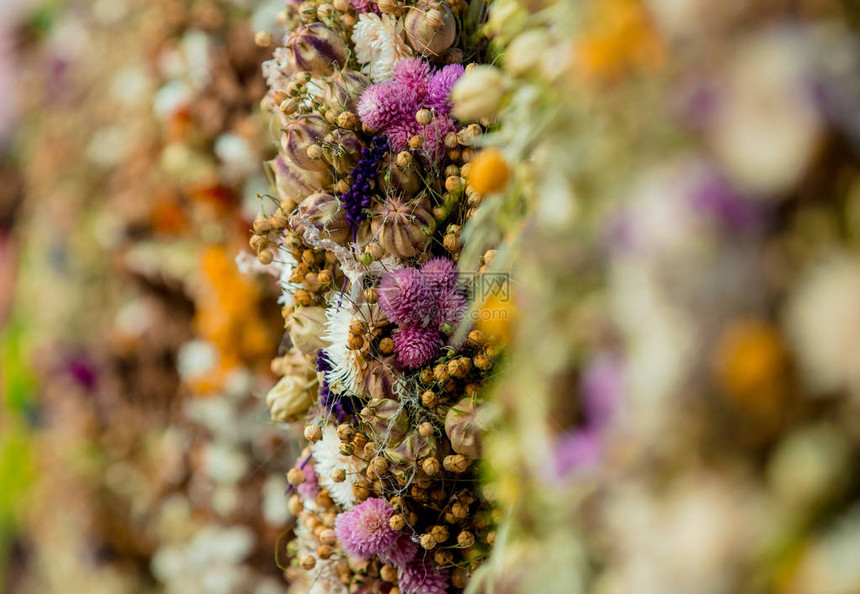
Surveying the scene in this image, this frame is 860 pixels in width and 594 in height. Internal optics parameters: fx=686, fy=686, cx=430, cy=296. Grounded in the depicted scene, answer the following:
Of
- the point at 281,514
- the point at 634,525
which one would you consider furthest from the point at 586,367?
the point at 281,514

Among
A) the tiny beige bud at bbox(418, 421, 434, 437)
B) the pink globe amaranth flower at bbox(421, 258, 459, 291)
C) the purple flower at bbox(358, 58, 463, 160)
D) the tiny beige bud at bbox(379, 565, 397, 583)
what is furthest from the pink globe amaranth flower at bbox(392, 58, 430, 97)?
the tiny beige bud at bbox(379, 565, 397, 583)

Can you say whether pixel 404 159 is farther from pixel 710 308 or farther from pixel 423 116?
pixel 710 308

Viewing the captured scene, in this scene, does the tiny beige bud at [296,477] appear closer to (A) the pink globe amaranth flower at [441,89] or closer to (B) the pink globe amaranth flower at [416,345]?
(B) the pink globe amaranth flower at [416,345]

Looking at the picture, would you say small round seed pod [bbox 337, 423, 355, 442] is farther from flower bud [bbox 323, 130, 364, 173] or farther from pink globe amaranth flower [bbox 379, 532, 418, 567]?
flower bud [bbox 323, 130, 364, 173]

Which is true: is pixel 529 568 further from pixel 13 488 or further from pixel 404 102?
pixel 13 488

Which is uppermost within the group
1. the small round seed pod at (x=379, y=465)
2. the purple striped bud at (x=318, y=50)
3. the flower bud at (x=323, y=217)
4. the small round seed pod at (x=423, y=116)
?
the purple striped bud at (x=318, y=50)

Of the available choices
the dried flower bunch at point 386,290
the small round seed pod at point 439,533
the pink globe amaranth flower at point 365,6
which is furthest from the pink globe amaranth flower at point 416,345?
the pink globe amaranth flower at point 365,6

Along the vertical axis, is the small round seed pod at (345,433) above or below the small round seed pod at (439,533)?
A: above
